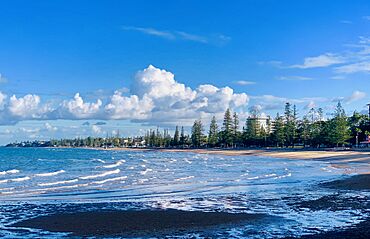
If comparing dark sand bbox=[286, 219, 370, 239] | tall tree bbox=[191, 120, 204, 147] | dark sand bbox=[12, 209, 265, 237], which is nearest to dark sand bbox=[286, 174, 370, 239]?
dark sand bbox=[286, 219, 370, 239]

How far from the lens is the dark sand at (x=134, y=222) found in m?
13.2

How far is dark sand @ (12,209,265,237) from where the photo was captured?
43.2 feet

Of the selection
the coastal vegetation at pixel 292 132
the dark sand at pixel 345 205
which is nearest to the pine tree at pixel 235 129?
the coastal vegetation at pixel 292 132

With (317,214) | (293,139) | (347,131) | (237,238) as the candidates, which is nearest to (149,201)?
(317,214)

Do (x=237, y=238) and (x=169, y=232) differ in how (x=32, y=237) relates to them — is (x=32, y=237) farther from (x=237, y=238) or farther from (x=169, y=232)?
(x=237, y=238)

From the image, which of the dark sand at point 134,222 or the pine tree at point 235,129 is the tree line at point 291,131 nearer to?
the pine tree at point 235,129

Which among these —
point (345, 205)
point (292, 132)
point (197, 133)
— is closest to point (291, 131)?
point (292, 132)

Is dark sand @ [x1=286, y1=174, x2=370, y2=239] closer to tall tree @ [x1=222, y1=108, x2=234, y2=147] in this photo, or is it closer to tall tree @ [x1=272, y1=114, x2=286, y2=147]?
tall tree @ [x1=272, y1=114, x2=286, y2=147]

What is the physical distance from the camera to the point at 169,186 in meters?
28.9

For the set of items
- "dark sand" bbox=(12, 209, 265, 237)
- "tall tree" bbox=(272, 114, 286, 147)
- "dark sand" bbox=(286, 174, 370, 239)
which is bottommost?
"dark sand" bbox=(12, 209, 265, 237)

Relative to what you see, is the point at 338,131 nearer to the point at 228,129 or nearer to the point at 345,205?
the point at 228,129

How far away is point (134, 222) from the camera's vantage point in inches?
578

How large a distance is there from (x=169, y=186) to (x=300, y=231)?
16.9 m

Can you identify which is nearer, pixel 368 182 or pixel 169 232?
pixel 169 232
